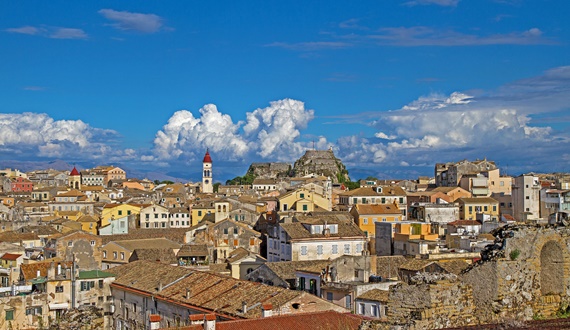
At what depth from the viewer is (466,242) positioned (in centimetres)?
5638

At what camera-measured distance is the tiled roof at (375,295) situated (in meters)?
36.2

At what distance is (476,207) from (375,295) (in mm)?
47967

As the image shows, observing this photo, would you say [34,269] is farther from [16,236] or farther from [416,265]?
[16,236]

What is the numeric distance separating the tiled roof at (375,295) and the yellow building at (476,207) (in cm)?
4494

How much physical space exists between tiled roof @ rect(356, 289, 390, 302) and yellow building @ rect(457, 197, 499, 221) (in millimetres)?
44936

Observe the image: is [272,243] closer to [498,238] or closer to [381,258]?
[381,258]

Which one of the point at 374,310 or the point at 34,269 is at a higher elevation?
the point at 34,269

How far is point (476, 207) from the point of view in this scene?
81688 millimetres

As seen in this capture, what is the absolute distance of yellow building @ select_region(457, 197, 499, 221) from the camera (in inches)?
3194

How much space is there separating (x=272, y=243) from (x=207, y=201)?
1423 inches

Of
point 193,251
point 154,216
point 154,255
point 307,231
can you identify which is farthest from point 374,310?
point 154,216

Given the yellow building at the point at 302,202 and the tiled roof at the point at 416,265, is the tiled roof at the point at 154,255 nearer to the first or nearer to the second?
the tiled roof at the point at 416,265

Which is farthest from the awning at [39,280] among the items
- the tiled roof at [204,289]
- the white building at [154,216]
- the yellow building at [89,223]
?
the white building at [154,216]

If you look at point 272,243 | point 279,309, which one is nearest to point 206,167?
point 272,243
